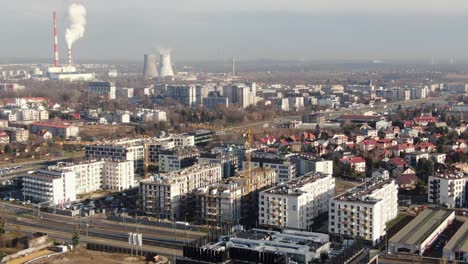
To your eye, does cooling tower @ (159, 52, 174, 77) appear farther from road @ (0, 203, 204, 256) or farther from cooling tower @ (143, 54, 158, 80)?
road @ (0, 203, 204, 256)

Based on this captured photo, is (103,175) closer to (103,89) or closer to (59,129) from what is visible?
(59,129)

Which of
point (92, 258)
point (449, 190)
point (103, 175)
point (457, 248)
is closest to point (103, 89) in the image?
point (103, 175)

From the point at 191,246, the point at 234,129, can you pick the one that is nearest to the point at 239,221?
the point at 191,246

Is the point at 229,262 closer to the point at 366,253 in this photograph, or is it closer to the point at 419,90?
the point at 366,253

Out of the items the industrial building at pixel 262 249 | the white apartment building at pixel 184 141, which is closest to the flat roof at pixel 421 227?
the industrial building at pixel 262 249

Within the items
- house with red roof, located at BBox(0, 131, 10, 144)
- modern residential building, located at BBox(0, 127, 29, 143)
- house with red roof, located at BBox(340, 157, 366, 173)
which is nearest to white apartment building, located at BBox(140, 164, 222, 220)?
house with red roof, located at BBox(340, 157, 366, 173)

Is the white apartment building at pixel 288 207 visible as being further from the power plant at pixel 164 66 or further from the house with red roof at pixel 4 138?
the power plant at pixel 164 66

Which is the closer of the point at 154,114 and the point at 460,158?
the point at 460,158
